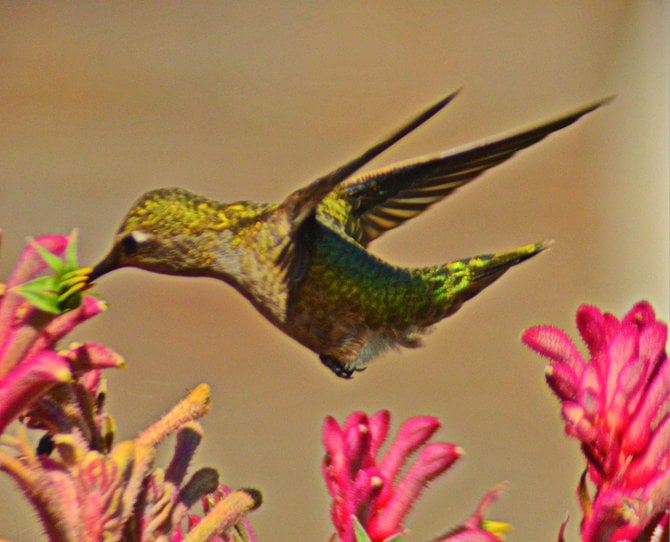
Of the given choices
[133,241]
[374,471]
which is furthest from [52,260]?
[133,241]

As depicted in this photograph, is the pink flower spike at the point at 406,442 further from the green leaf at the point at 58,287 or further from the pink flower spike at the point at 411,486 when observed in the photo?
the green leaf at the point at 58,287

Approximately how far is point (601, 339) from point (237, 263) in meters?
0.35

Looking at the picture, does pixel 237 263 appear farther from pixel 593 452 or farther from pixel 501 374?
pixel 501 374

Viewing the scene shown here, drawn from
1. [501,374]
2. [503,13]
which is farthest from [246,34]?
[501,374]

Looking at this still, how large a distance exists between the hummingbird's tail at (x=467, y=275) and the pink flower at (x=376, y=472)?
0.38m

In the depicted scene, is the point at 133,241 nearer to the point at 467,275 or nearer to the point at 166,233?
the point at 166,233

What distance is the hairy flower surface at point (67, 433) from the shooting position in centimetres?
50

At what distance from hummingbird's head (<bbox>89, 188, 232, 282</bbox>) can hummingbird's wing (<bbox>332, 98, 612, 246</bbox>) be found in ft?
0.45

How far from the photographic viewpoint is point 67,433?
1.69 ft

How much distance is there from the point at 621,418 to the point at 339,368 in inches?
14.5

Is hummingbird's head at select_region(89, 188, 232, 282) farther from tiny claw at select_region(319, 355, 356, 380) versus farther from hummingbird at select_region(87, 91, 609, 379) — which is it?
tiny claw at select_region(319, 355, 356, 380)

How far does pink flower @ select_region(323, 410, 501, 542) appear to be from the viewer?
1.92ft

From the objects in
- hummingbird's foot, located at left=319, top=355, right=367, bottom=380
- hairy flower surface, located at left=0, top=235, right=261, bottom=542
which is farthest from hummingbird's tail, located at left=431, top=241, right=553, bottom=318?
hairy flower surface, located at left=0, top=235, right=261, bottom=542

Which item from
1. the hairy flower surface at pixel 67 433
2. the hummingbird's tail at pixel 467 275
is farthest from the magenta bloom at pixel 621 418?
the hummingbird's tail at pixel 467 275
